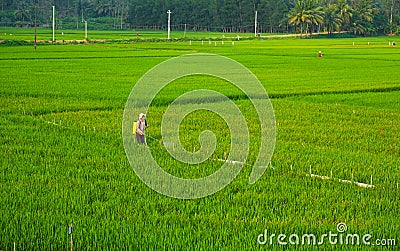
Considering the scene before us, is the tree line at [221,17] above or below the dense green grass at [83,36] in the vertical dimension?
above

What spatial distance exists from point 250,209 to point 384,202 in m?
1.28


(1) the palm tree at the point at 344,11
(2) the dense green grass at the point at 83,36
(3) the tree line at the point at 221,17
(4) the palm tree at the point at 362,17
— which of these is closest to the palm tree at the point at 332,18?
(3) the tree line at the point at 221,17

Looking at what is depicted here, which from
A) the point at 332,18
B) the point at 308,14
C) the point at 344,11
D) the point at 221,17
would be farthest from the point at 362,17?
the point at 221,17

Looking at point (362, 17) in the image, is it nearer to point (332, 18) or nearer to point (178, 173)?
point (332, 18)

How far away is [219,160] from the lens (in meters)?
7.93

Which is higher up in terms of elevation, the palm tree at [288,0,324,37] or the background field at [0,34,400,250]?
the palm tree at [288,0,324,37]

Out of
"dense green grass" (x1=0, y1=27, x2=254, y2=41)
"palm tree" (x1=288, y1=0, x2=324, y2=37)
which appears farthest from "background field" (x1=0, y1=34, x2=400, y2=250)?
"palm tree" (x1=288, y1=0, x2=324, y2=37)

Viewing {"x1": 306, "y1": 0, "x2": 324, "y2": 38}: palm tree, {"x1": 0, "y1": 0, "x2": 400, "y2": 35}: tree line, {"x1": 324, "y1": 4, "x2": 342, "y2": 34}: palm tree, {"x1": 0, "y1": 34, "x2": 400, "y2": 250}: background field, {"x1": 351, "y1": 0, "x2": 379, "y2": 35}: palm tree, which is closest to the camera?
{"x1": 0, "y1": 34, "x2": 400, "y2": 250}: background field

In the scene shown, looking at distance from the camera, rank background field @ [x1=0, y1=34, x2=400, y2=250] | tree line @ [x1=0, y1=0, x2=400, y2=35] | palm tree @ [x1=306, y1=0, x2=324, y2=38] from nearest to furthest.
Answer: background field @ [x1=0, y1=34, x2=400, y2=250] < palm tree @ [x1=306, y1=0, x2=324, y2=38] < tree line @ [x1=0, y1=0, x2=400, y2=35]

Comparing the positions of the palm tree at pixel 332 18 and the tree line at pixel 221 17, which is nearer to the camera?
the palm tree at pixel 332 18

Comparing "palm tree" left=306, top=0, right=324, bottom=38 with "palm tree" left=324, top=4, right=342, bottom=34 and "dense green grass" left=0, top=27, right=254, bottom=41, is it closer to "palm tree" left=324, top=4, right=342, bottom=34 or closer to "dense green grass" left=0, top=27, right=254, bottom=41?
"palm tree" left=324, top=4, right=342, bottom=34

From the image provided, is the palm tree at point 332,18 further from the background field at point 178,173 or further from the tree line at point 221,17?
the background field at point 178,173

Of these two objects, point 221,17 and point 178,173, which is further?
point 221,17

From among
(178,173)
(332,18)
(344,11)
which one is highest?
(344,11)
